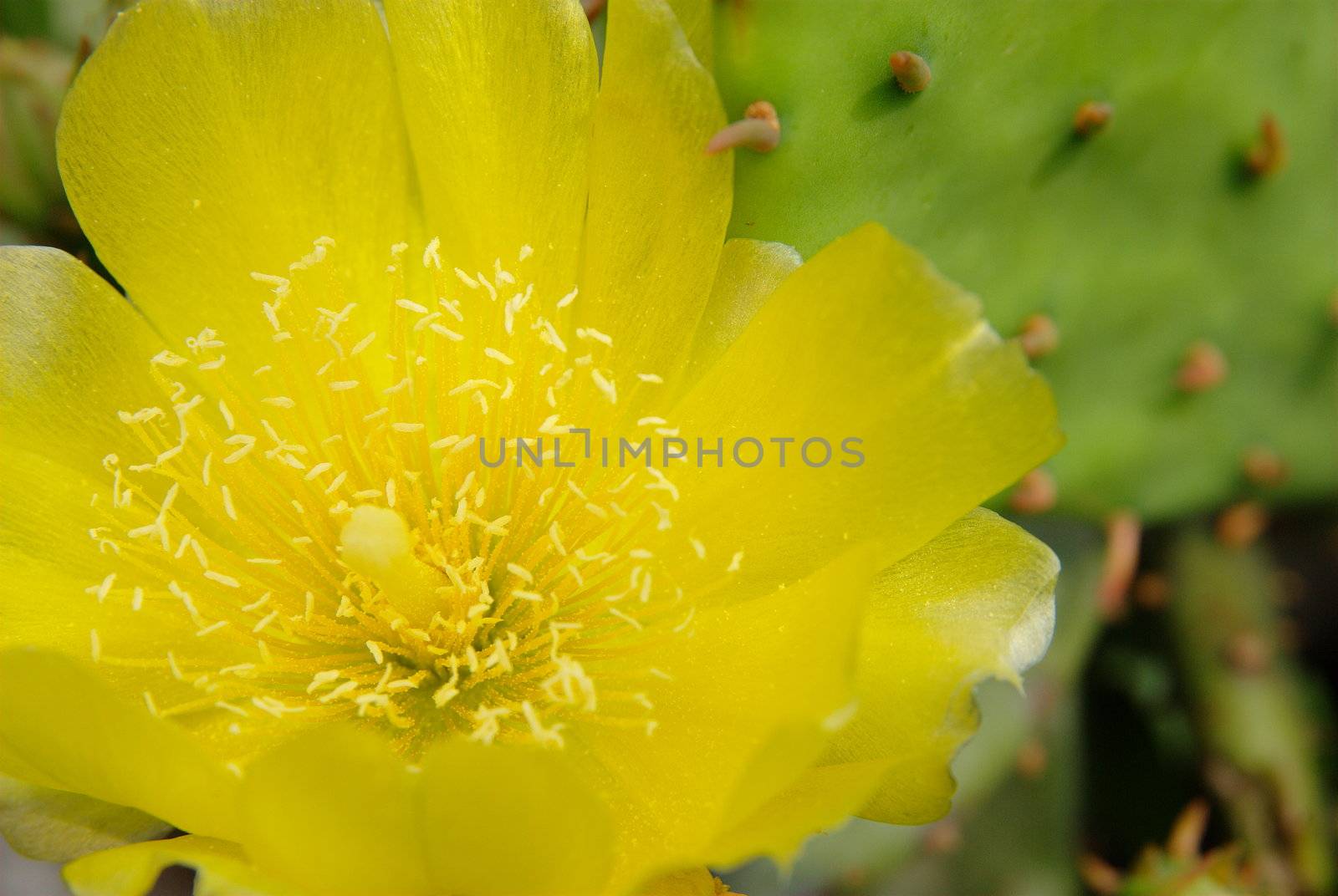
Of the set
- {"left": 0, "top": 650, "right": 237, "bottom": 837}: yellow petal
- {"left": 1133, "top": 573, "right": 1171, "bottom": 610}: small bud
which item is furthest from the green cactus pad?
{"left": 0, "top": 650, "right": 237, "bottom": 837}: yellow petal

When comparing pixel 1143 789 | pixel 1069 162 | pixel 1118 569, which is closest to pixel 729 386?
pixel 1069 162

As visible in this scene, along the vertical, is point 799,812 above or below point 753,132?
below

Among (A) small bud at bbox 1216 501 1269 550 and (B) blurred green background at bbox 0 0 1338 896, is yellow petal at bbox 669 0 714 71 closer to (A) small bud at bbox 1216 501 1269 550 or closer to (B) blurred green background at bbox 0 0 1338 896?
(B) blurred green background at bbox 0 0 1338 896

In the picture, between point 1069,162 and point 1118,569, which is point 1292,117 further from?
point 1118,569

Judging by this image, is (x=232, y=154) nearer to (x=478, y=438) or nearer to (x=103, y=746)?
(x=478, y=438)

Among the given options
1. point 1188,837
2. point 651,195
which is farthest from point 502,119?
point 1188,837

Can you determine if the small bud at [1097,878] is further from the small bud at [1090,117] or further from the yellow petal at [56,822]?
the yellow petal at [56,822]
